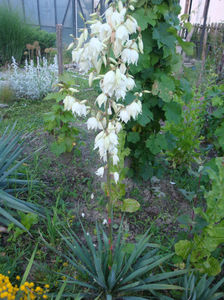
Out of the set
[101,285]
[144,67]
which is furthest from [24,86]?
[101,285]

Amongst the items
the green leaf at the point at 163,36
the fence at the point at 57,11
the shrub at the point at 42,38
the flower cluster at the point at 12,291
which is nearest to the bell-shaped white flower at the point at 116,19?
the green leaf at the point at 163,36

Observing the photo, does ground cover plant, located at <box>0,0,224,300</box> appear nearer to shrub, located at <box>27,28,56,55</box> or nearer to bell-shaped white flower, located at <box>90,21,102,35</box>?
bell-shaped white flower, located at <box>90,21,102,35</box>

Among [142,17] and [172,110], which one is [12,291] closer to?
[172,110]

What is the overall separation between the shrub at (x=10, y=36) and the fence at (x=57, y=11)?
8.90ft

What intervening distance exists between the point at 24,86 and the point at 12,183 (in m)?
3.40

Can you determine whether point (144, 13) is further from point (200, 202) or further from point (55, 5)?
point (55, 5)

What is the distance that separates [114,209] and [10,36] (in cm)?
736

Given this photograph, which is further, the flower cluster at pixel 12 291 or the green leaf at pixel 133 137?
the green leaf at pixel 133 137

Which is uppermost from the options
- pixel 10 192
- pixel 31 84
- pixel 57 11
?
pixel 57 11

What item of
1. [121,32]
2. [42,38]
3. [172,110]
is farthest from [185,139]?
[42,38]

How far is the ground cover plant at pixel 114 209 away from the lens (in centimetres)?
123

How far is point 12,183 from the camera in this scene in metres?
2.45

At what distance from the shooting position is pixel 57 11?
34.6 feet

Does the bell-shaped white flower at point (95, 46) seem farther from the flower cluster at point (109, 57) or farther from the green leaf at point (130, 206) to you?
the green leaf at point (130, 206)
